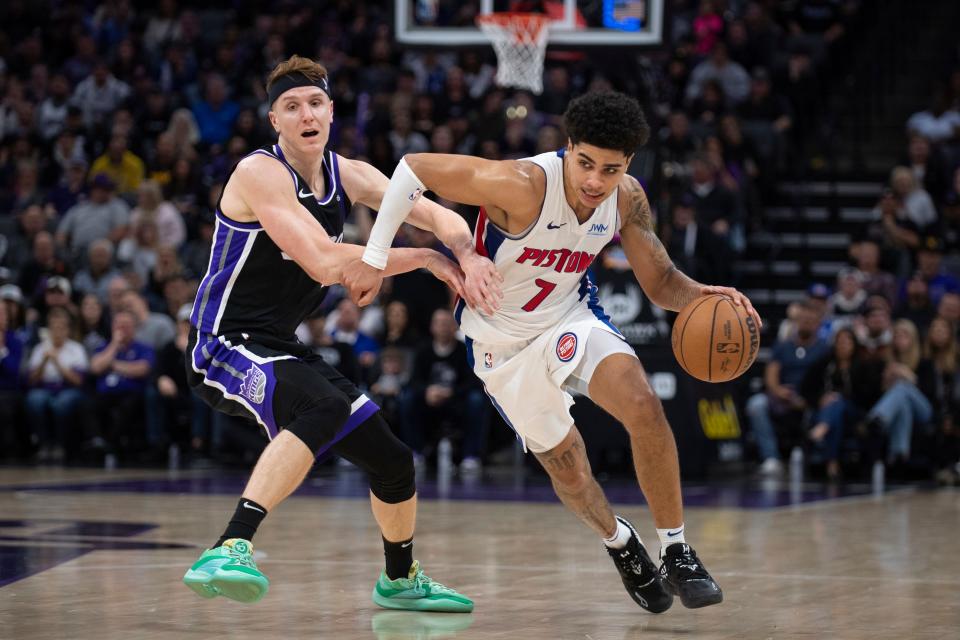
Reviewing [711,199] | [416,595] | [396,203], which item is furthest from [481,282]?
[711,199]

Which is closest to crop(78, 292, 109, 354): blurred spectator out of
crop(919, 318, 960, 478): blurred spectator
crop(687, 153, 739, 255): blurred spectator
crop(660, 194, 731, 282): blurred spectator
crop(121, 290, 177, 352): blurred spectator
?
crop(121, 290, 177, 352): blurred spectator

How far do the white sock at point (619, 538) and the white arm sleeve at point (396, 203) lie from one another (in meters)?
1.41

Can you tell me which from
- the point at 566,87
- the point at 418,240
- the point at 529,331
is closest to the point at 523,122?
the point at 566,87

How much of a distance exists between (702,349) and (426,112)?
10.6 m

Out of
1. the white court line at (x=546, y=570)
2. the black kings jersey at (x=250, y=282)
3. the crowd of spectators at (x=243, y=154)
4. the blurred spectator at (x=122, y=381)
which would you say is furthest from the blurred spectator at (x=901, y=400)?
the black kings jersey at (x=250, y=282)

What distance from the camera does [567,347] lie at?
5418 mm

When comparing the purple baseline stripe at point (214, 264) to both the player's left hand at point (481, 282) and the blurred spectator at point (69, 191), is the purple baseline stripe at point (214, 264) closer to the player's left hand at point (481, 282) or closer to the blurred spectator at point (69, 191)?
the player's left hand at point (481, 282)

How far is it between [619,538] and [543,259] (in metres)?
1.11

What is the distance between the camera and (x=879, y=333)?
1217 cm

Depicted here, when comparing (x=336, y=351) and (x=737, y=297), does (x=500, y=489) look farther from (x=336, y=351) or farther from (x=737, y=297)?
(x=737, y=297)

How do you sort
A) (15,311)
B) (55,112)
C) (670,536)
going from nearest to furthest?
(670,536) < (15,311) < (55,112)

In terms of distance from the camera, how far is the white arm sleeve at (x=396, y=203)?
5094 millimetres

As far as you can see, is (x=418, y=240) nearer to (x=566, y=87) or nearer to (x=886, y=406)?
(x=566, y=87)

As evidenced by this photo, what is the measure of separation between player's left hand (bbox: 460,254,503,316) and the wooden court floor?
1.14 m
